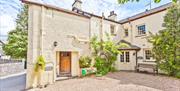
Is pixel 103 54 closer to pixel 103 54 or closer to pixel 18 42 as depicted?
pixel 103 54

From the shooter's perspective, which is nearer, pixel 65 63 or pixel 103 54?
pixel 65 63

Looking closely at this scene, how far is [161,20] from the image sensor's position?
16.2 metres

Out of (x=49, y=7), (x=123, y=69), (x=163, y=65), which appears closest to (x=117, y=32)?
(x=123, y=69)

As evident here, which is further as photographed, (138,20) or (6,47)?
(6,47)

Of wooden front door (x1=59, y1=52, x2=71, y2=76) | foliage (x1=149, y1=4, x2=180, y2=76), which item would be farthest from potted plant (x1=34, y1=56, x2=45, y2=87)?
foliage (x1=149, y1=4, x2=180, y2=76)

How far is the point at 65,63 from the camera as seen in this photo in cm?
1530

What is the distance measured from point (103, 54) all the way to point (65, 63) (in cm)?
403

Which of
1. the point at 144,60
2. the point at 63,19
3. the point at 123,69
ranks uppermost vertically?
the point at 63,19

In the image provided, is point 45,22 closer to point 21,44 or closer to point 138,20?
point 138,20

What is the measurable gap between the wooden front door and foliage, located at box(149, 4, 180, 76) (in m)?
8.35

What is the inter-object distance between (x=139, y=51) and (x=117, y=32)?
363 cm

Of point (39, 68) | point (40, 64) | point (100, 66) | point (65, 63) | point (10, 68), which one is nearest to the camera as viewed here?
point (40, 64)

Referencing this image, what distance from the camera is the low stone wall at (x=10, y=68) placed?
703 inches

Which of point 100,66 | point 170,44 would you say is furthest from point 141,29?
point 100,66
